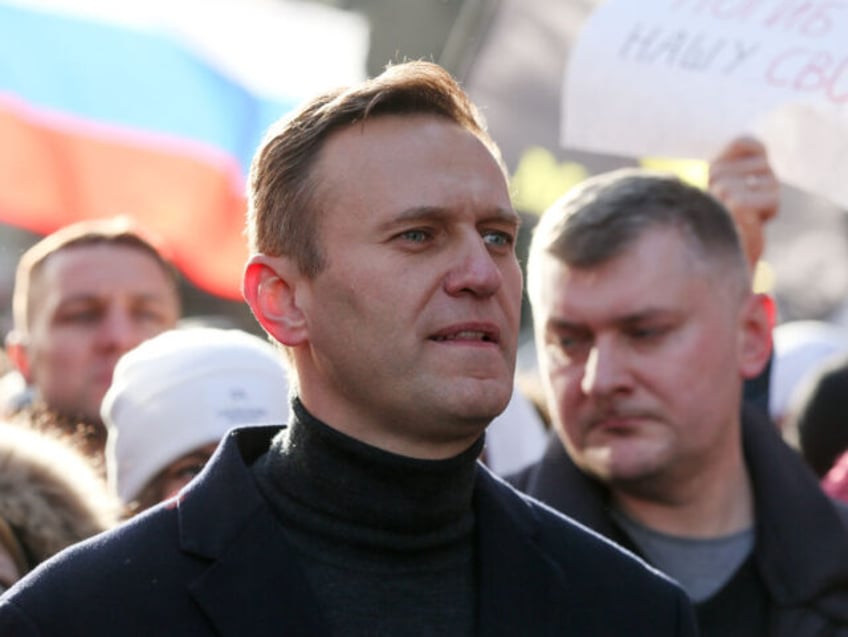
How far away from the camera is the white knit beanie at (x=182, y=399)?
13.1 ft

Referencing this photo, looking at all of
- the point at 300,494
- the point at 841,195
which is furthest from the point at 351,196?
the point at 841,195

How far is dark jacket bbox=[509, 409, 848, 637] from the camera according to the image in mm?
3508

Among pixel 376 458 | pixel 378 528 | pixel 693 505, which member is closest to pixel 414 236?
pixel 376 458

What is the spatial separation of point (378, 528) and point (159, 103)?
447 cm

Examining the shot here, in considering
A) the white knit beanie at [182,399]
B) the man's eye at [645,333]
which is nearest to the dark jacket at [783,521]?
the man's eye at [645,333]

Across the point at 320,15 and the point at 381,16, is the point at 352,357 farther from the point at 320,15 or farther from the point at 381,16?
the point at 381,16

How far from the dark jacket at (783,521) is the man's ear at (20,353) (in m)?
2.27

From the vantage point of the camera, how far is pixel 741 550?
12.0ft

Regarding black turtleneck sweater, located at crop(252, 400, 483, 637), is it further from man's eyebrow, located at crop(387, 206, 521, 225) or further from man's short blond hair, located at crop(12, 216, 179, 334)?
man's short blond hair, located at crop(12, 216, 179, 334)

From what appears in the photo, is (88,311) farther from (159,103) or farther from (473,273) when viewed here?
(473,273)

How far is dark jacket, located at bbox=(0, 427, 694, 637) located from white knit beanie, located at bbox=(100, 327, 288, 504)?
1.10m

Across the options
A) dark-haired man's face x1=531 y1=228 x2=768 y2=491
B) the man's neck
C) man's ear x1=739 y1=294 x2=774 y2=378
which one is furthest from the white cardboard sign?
the man's neck

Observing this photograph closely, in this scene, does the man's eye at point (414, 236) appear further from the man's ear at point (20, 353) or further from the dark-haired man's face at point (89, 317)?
the man's ear at point (20, 353)

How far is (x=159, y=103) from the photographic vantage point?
687 cm
